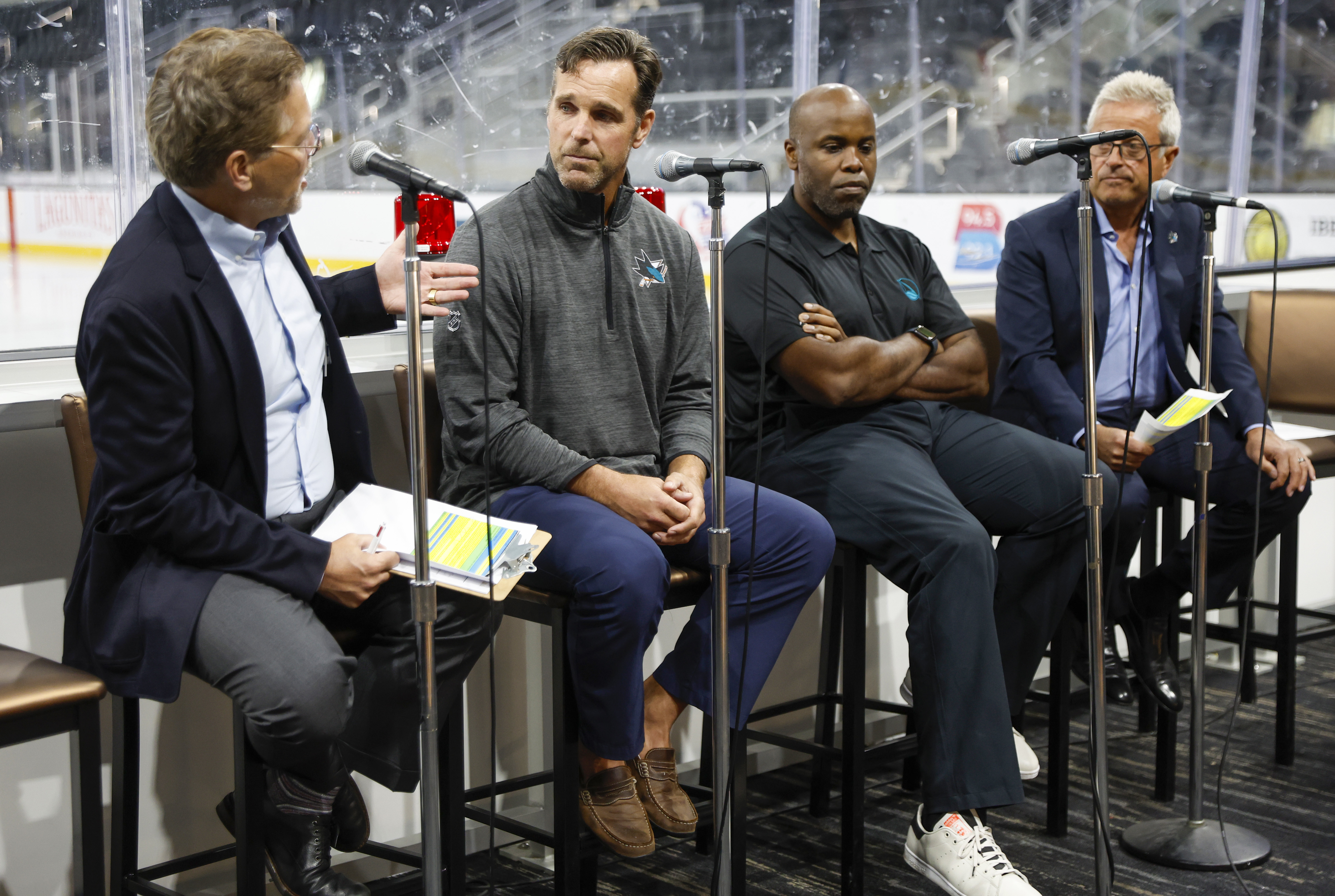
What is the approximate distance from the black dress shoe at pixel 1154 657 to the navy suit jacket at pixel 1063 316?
46 cm

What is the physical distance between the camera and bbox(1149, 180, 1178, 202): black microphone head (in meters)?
2.26

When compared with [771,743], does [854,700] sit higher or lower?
higher

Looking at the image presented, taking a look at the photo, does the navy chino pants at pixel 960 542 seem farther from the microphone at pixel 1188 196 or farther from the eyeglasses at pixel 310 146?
the eyeglasses at pixel 310 146

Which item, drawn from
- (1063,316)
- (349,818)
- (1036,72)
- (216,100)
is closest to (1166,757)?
(1063,316)

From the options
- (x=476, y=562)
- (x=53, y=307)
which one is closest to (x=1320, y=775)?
(x=476, y=562)

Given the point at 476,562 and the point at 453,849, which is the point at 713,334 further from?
the point at 453,849

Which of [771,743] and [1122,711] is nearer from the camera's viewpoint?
[771,743]

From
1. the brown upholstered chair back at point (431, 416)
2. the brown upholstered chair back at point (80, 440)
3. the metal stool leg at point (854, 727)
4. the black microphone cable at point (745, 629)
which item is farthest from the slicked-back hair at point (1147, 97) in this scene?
the brown upholstered chair back at point (80, 440)

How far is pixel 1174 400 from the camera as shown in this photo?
3049 millimetres

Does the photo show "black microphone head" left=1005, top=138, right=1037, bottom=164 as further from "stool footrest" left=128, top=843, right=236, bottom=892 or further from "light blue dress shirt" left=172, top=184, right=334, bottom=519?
"stool footrest" left=128, top=843, right=236, bottom=892

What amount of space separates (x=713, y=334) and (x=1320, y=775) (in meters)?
1.99

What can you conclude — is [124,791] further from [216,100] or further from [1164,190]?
[1164,190]

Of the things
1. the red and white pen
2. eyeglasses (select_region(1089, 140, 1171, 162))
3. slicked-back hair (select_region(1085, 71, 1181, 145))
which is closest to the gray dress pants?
the red and white pen

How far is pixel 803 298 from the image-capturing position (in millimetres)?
2562
